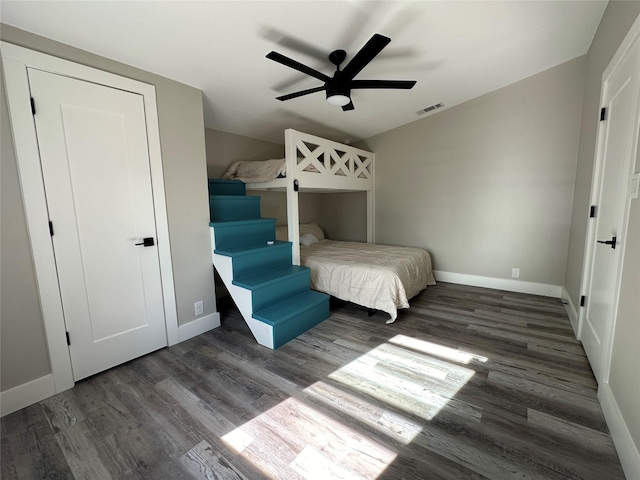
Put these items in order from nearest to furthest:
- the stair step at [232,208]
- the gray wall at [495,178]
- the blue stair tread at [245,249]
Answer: the blue stair tread at [245,249] → the stair step at [232,208] → the gray wall at [495,178]

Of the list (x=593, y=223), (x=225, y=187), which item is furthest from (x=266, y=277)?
(x=593, y=223)

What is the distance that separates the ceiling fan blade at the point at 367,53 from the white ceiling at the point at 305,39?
0.32 meters

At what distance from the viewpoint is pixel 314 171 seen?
326 cm

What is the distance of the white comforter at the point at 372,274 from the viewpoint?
2.73 m

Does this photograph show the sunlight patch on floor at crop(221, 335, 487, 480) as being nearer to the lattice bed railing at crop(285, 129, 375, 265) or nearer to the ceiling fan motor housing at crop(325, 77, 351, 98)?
the lattice bed railing at crop(285, 129, 375, 265)

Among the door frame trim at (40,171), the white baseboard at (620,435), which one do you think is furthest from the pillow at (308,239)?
the white baseboard at (620,435)

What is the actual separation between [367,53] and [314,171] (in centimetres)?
160

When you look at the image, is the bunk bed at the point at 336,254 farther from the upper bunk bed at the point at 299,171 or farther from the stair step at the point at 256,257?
the stair step at the point at 256,257

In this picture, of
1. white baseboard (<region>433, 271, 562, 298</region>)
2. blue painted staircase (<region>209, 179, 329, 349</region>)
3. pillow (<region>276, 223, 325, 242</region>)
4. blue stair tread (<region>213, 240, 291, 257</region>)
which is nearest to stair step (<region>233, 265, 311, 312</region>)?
blue painted staircase (<region>209, 179, 329, 349</region>)

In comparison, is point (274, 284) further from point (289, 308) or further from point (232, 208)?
point (232, 208)

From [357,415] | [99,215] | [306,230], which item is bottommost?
[357,415]

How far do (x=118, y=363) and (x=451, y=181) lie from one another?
4.35 metres

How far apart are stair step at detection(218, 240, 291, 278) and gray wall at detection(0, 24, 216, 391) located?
1.09 feet

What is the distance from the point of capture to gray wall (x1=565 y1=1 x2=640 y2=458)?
3.99ft
